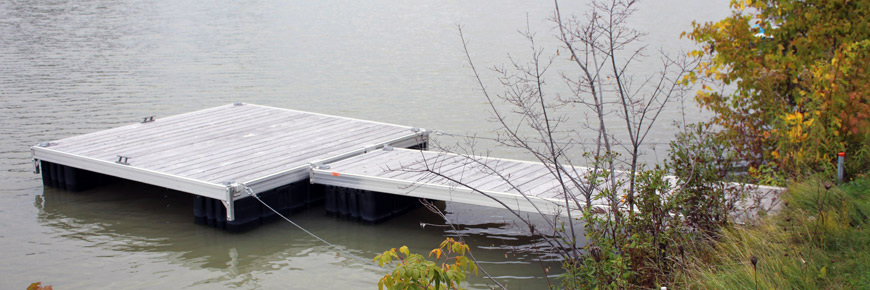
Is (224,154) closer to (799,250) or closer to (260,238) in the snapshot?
(260,238)

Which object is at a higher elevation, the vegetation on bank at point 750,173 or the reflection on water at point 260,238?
the vegetation on bank at point 750,173

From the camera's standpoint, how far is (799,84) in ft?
34.4

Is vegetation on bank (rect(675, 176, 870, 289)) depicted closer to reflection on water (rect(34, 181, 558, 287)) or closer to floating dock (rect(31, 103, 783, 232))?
floating dock (rect(31, 103, 783, 232))

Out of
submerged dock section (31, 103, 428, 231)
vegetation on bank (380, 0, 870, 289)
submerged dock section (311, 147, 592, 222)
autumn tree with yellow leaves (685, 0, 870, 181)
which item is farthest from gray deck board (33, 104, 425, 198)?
autumn tree with yellow leaves (685, 0, 870, 181)

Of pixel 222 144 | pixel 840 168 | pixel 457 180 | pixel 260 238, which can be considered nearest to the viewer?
pixel 840 168

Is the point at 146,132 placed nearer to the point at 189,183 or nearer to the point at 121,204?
the point at 121,204

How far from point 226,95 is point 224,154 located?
9.28 m

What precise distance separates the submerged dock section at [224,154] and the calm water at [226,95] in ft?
1.18

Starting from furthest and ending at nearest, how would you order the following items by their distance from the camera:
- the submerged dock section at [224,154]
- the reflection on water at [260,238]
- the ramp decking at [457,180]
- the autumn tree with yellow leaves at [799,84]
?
the submerged dock section at [224,154]
the reflection on water at [260,238]
the ramp decking at [457,180]
the autumn tree with yellow leaves at [799,84]

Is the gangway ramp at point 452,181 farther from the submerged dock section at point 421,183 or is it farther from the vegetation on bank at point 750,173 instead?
the vegetation on bank at point 750,173

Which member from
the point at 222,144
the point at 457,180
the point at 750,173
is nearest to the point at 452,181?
the point at 457,180

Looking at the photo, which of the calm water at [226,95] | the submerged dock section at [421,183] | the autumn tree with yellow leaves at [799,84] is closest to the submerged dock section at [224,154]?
the calm water at [226,95]

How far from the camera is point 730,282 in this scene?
5.89m

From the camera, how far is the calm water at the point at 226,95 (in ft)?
33.7
